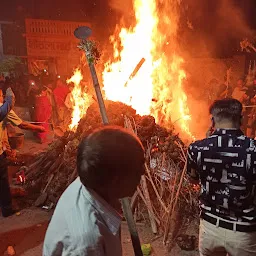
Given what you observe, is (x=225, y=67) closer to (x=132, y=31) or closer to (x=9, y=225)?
(x=132, y=31)

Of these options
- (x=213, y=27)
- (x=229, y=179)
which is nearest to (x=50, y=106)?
(x=213, y=27)

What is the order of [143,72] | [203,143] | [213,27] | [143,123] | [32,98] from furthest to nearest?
[213,27] < [32,98] < [143,72] < [143,123] < [203,143]

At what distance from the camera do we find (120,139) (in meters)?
1.58

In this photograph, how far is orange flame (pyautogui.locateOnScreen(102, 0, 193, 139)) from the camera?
9.27 m

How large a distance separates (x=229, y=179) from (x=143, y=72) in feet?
23.9

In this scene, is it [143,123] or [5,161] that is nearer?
[5,161]

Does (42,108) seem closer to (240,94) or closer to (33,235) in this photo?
(33,235)

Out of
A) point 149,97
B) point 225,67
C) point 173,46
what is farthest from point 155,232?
point 225,67

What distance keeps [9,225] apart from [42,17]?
12.0 m

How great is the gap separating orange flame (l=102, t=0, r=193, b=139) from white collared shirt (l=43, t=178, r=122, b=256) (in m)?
7.37

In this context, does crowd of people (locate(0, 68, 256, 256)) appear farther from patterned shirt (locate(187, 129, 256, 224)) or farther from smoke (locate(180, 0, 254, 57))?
smoke (locate(180, 0, 254, 57))

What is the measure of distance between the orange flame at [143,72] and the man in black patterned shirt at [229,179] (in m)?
5.90

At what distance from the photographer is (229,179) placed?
287 centimetres

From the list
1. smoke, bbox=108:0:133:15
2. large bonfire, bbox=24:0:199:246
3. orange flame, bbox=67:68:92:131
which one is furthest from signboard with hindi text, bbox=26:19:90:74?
large bonfire, bbox=24:0:199:246
